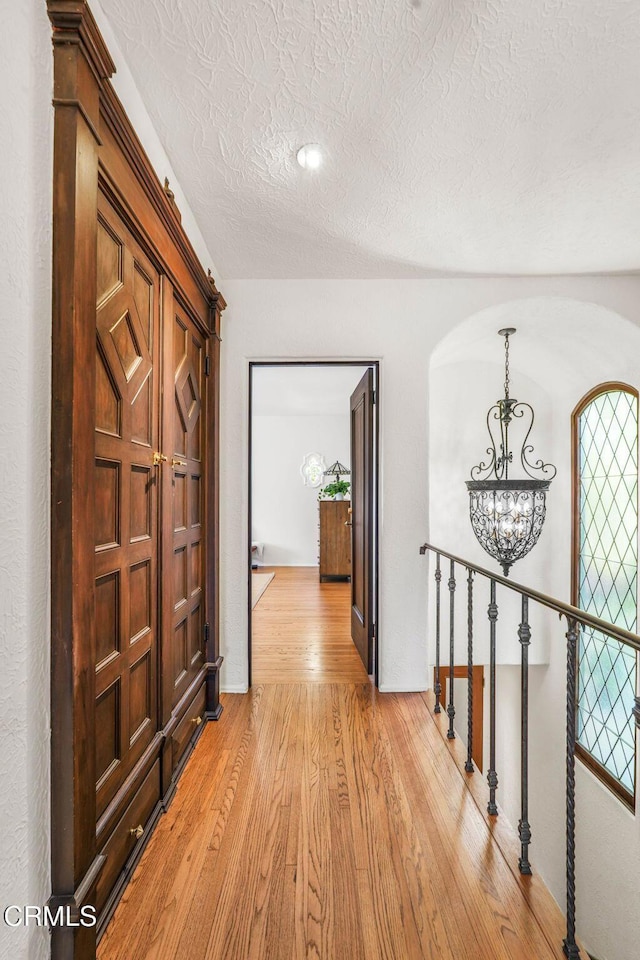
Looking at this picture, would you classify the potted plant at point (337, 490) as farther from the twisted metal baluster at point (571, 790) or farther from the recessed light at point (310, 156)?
the twisted metal baluster at point (571, 790)

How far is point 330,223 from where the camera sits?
7.90ft

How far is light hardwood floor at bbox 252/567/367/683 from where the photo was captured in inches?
129

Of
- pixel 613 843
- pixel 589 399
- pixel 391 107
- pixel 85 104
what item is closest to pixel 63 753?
pixel 85 104

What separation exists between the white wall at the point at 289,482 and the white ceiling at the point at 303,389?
0.22 meters

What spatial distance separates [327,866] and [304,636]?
2532mm

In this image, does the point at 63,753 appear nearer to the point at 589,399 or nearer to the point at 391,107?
the point at 391,107

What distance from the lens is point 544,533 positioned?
440 centimetres

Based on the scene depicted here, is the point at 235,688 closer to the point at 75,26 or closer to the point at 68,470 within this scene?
the point at 68,470

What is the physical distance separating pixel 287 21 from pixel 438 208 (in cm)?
108

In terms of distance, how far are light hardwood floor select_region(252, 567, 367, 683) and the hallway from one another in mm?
840

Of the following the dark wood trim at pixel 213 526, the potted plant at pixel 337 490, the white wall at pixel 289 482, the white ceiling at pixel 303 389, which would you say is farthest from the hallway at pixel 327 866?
the white wall at pixel 289 482

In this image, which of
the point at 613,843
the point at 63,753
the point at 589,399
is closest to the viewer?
the point at 63,753

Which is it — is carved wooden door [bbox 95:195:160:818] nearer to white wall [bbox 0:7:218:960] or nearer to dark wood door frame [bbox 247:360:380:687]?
white wall [bbox 0:7:218:960]

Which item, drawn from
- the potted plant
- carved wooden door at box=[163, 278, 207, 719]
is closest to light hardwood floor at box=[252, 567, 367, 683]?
carved wooden door at box=[163, 278, 207, 719]
